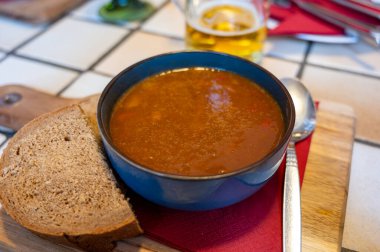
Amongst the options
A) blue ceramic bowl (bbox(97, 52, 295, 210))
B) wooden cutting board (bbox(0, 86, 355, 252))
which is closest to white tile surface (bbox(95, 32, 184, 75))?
wooden cutting board (bbox(0, 86, 355, 252))

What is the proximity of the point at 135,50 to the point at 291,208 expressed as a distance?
2.49 feet

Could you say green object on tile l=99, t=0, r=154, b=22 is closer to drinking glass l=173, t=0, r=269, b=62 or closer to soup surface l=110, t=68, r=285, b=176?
drinking glass l=173, t=0, r=269, b=62

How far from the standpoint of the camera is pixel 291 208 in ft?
2.31

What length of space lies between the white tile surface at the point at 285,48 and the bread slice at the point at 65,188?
0.67 m

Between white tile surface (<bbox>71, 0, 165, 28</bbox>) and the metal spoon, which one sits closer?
the metal spoon

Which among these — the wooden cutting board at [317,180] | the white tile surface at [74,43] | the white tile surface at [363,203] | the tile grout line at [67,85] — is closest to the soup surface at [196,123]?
the wooden cutting board at [317,180]

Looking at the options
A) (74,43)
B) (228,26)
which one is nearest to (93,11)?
(74,43)

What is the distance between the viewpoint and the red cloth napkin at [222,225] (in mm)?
667

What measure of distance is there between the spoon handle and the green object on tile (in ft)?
2.79

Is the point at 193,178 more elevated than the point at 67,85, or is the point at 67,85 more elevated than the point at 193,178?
the point at 193,178

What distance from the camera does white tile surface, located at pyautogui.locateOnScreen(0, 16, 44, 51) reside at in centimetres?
129

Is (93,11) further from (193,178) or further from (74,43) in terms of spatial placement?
(193,178)

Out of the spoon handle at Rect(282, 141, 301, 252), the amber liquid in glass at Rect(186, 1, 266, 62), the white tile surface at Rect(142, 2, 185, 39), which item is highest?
the amber liquid in glass at Rect(186, 1, 266, 62)

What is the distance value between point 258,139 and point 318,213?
0.17m
